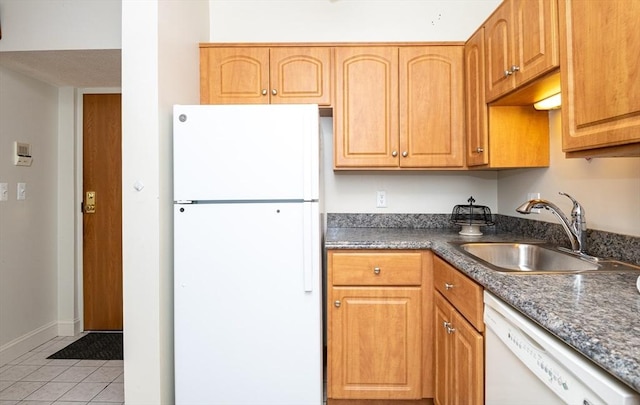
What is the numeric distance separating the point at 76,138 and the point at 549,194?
348 cm

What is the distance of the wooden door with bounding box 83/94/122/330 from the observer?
2.82 metres

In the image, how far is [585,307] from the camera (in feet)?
2.53

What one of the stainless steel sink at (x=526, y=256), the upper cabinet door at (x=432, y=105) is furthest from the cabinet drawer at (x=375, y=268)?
the upper cabinet door at (x=432, y=105)

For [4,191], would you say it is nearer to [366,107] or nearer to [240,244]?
[240,244]

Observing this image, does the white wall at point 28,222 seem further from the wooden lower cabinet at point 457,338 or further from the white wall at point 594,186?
the white wall at point 594,186

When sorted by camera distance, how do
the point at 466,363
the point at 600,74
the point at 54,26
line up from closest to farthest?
the point at 600,74
the point at 466,363
the point at 54,26

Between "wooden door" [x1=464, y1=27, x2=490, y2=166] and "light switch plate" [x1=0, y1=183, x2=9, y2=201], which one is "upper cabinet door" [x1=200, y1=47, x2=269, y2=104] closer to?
"wooden door" [x1=464, y1=27, x2=490, y2=166]

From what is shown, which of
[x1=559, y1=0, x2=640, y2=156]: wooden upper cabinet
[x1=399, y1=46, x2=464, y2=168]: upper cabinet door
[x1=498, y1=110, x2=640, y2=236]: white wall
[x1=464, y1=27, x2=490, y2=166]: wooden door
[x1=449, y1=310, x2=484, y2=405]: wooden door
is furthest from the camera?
[x1=399, y1=46, x2=464, y2=168]: upper cabinet door

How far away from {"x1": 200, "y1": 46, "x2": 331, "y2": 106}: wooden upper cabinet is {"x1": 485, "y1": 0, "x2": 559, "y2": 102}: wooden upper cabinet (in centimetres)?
91

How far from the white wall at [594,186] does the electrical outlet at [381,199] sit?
0.83m

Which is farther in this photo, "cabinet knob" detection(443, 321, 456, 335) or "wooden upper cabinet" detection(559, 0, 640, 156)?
"cabinet knob" detection(443, 321, 456, 335)

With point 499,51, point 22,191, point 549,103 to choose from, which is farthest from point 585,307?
point 22,191

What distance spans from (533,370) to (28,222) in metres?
3.21

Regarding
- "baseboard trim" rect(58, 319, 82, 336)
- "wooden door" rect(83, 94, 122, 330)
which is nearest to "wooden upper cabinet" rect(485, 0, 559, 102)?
"wooden door" rect(83, 94, 122, 330)
